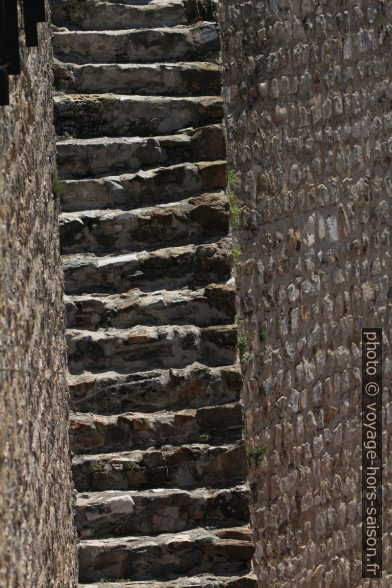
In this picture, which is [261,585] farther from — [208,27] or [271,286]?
[208,27]

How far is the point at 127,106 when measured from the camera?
7.06 meters

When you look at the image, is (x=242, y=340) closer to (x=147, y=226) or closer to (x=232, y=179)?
(x=232, y=179)

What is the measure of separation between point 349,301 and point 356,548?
4.87ft

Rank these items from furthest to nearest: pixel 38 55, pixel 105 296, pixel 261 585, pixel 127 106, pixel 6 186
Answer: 1. pixel 261 585
2. pixel 127 106
3. pixel 105 296
4. pixel 38 55
5. pixel 6 186

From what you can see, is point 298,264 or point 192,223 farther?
point 298,264

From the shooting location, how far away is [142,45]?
738cm

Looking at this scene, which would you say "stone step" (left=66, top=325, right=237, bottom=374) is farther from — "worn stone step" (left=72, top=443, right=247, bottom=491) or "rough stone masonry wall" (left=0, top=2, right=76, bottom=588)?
"worn stone step" (left=72, top=443, right=247, bottom=491)

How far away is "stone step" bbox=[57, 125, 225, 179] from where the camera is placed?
6828 mm

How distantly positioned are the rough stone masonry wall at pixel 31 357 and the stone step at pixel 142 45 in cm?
95

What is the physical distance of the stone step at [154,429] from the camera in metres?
6.18

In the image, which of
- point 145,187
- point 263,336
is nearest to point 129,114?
point 145,187

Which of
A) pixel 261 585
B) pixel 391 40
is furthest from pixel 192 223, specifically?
pixel 391 40

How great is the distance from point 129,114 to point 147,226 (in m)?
0.64

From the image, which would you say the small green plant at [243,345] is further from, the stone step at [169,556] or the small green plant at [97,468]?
the small green plant at [97,468]
